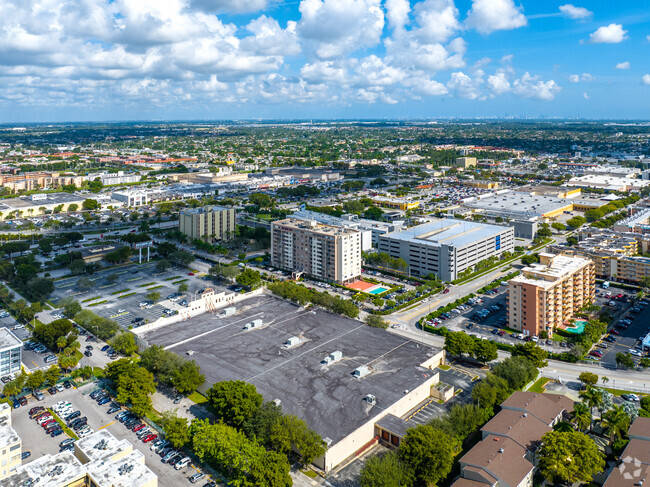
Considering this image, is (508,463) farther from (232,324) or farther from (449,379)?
(232,324)

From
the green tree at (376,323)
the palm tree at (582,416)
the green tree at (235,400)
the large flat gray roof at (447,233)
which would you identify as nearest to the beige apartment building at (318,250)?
the large flat gray roof at (447,233)

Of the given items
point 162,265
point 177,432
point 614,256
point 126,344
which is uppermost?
point 614,256

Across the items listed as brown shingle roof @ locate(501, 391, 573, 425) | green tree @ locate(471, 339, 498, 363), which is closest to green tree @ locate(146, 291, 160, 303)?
green tree @ locate(471, 339, 498, 363)

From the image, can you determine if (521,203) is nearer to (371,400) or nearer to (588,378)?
(588,378)

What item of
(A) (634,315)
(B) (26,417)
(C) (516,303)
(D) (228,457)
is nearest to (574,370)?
(C) (516,303)

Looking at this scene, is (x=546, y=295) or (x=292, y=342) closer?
(x=292, y=342)

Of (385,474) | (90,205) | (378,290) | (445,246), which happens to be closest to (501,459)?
(385,474)

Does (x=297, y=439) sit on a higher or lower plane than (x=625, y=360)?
lower

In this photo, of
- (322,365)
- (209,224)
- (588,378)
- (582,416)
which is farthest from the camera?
(209,224)
